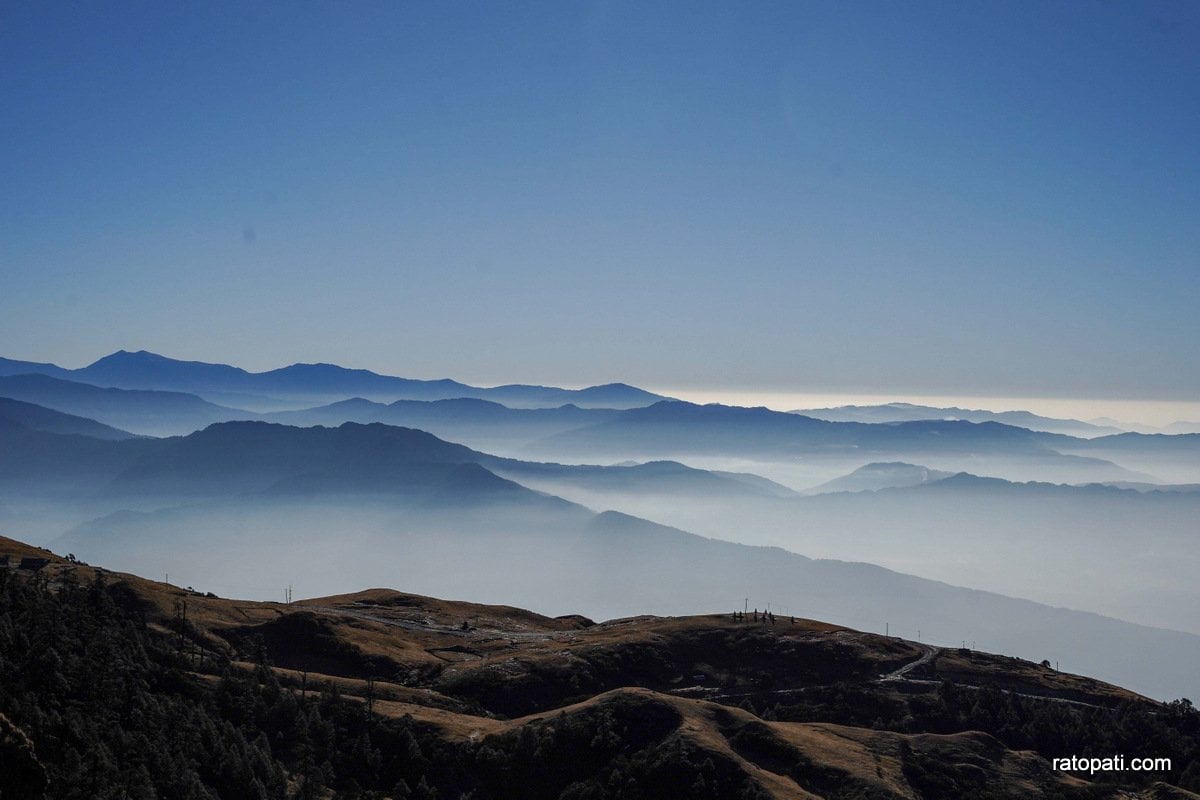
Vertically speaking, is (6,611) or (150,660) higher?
(6,611)

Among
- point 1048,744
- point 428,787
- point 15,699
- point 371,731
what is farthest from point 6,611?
point 1048,744

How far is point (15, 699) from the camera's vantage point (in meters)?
47.4

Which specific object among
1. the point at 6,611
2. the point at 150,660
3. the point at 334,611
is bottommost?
the point at 334,611

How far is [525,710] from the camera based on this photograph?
86.4 metres

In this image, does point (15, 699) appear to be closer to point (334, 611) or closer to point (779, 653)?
point (334, 611)

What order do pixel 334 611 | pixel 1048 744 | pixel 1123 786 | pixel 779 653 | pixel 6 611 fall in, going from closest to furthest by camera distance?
pixel 6 611
pixel 1123 786
pixel 1048 744
pixel 779 653
pixel 334 611

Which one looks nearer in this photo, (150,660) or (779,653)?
(150,660)

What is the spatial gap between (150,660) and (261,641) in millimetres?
23099

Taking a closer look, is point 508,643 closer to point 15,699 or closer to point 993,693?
point 993,693

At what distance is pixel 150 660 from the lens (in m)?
65.8

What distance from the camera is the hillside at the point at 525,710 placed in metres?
54.1

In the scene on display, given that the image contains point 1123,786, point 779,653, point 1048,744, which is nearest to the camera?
point 1123,786

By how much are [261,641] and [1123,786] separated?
82.6 meters

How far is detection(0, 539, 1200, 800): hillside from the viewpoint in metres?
54.1
